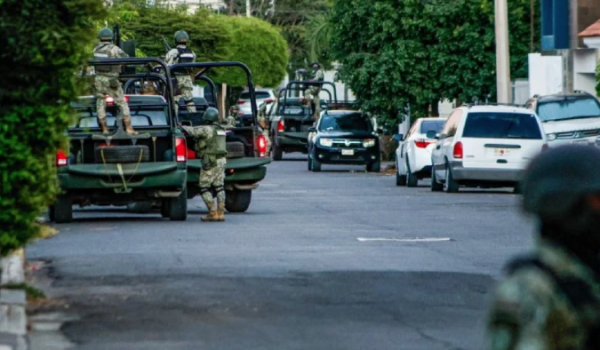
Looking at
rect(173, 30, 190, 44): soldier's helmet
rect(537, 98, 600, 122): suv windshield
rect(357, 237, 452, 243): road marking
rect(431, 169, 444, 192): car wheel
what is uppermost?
rect(173, 30, 190, 44): soldier's helmet

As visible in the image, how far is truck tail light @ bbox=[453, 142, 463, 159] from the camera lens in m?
27.9

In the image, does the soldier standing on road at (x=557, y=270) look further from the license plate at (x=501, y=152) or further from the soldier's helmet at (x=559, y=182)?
the license plate at (x=501, y=152)

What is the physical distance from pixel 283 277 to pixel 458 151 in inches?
583

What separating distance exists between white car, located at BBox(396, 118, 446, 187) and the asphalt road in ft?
28.3

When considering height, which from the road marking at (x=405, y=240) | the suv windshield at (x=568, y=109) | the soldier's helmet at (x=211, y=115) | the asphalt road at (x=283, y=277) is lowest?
the road marking at (x=405, y=240)

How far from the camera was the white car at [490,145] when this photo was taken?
2786 cm

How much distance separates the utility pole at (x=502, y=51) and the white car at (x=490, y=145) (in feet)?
27.5

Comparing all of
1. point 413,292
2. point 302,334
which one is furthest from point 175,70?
point 302,334

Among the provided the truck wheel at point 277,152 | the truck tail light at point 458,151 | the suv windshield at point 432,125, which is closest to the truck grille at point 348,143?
the suv windshield at point 432,125

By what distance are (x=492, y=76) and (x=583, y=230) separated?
134 feet

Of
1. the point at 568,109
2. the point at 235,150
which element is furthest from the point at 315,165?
the point at 235,150

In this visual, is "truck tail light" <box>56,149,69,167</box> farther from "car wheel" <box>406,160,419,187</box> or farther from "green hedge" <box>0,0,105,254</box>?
"car wheel" <box>406,160,419,187</box>

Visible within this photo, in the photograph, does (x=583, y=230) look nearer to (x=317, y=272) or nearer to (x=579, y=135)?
(x=317, y=272)

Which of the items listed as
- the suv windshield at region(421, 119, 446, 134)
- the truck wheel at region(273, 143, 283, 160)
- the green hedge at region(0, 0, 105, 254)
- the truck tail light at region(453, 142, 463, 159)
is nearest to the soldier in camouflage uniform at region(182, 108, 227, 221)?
the truck tail light at region(453, 142, 463, 159)
